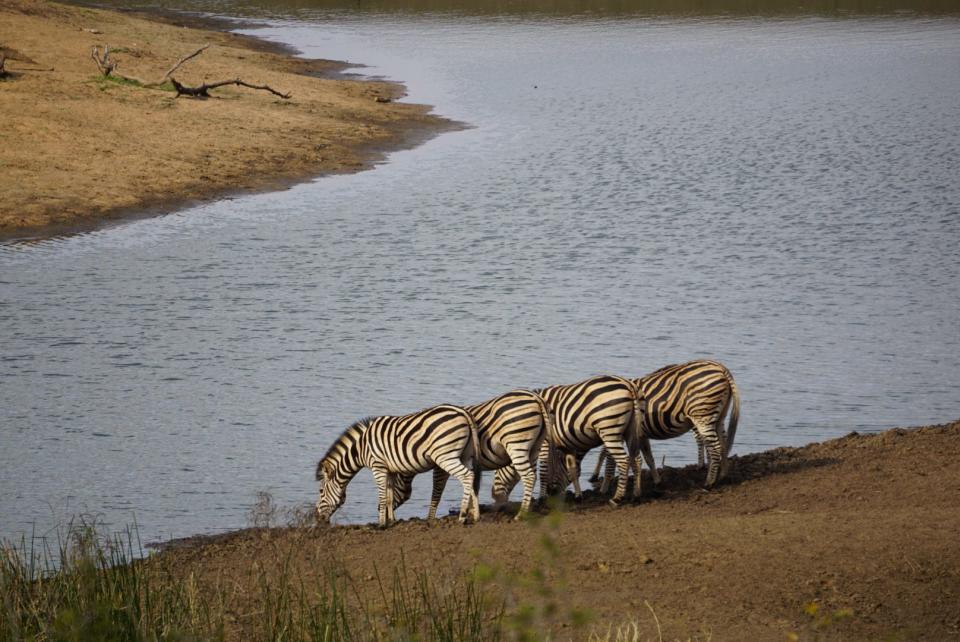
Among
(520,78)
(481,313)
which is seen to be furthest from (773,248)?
(520,78)

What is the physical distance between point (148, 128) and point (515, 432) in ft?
67.5

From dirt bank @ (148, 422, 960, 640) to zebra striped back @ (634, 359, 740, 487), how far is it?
15.3 inches

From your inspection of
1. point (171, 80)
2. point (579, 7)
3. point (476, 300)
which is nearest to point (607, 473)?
point (476, 300)

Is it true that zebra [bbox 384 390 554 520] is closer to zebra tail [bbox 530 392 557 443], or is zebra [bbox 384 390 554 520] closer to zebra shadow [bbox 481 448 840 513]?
zebra tail [bbox 530 392 557 443]

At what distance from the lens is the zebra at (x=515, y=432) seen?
10.5 metres

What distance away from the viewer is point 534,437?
10562 mm

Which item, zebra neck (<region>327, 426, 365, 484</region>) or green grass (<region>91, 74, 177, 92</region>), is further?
green grass (<region>91, 74, 177, 92</region>)

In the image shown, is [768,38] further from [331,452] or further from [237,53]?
[331,452]

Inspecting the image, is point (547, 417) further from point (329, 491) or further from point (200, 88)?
point (200, 88)

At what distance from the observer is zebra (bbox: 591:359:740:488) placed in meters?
11.1

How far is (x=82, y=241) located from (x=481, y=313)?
26.1ft

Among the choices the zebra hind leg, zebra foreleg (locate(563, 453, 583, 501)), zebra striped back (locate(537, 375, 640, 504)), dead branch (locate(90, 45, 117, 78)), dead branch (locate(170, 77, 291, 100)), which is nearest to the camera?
zebra striped back (locate(537, 375, 640, 504))

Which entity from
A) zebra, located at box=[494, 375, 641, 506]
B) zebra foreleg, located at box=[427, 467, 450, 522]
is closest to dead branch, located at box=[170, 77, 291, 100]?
zebra foreleg, located at box=[427, 467, 450, 522]

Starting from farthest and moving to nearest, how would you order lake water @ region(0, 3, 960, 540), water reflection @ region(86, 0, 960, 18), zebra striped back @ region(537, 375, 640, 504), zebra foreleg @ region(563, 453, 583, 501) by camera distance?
water reflection @ region(86, 0, 960, 18), lake water @ region(0, 3, 960, 540), zebra foreleg @ region(563, 453, 583, 501), zebra striped back @ region(537, 375, 640, 504)
